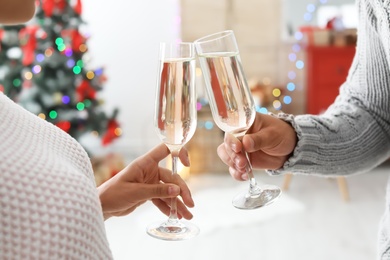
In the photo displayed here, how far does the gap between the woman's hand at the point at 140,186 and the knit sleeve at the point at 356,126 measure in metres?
0.32

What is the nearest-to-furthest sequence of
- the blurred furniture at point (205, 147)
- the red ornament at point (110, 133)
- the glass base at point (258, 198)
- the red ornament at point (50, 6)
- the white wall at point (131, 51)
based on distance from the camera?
the glass base at point (258, 198)
the red ornament at point (50, 6)
the red ornament at point (110, 133)
the blurred furniture at point (205, 147)
the white wall at point (131, 51)

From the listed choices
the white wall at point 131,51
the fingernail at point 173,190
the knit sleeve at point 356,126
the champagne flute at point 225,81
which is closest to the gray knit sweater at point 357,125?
the knit sleeve at point 356,126

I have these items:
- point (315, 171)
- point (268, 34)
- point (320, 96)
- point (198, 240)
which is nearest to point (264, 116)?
point (315, 171)

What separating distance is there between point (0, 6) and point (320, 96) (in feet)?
14.1

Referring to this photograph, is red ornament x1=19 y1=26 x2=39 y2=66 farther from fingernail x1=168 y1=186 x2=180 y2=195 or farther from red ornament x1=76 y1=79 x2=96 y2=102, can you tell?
fingernail x1=168 y1=186 x2=180 y2=195

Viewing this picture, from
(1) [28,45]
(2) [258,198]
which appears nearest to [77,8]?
(1) [28,45]

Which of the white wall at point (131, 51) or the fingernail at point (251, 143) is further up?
the fingernail at point (251, 143)

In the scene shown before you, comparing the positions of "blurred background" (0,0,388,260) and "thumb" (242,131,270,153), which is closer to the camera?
"thumb" (242,131,270,153)

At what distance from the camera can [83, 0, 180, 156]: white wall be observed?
5383 millimetres

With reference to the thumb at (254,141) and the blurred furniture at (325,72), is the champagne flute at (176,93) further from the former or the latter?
the blurred furniture at (325,72)

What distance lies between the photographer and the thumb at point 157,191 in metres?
1.08

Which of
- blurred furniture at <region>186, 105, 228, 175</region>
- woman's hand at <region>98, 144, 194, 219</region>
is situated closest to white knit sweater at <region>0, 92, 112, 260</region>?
woman's hand at <region>98, 144, 194, 219</region>

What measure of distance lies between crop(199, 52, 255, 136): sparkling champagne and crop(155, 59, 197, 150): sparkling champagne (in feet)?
0.15

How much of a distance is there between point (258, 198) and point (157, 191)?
24 centimetres
